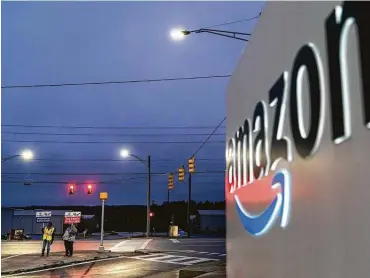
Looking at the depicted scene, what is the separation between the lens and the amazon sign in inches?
101

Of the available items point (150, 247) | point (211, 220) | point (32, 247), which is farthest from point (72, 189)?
point (211, 220)

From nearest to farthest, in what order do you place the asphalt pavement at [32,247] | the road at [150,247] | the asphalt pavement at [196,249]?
the asphalt pavement at [196,249] < the road at [150,247] < the asphalt pavement at [32,247]

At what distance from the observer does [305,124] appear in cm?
335

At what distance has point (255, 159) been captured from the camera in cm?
514

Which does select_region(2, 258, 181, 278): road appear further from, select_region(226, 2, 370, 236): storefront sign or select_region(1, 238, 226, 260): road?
select_region(226, 2, 370, 236): storefront sign

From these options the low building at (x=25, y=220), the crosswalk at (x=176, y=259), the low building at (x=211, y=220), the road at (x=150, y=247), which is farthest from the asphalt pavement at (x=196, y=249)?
the low building at (x=211, y=220)

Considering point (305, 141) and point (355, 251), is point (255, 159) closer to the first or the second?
point (305, 141)

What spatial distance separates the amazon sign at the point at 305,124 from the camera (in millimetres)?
2576

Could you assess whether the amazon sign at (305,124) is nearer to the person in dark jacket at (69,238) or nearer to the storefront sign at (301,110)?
the storefront sign at (301,110)

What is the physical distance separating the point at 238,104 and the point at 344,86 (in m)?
3.88

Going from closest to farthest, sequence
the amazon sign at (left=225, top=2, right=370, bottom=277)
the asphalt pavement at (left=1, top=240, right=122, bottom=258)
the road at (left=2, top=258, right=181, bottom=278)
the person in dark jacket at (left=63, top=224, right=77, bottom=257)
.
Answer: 1. the amazon sign at (left=225, top=2, right=370, bottom=277)
2. the road at (left=2, top=258, right=181, bottom=278)
3. the person in dark jacket at (left=63, top=224, right=77, bottom=257)
4. the asphalt pavement at (left=1, top=240, right=122, bottom=258)

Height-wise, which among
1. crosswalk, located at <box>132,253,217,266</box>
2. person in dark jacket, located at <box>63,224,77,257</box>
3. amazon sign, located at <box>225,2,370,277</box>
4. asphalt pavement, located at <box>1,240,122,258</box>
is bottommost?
crosswalk, located at <box>132,253,217,266</box>

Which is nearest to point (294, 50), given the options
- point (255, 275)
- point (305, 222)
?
point (305, 222)

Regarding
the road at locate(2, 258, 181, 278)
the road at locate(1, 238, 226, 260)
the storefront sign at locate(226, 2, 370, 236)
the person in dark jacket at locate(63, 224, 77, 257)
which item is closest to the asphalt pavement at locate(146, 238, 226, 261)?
the road at locate(1, 238, 226, 260)
